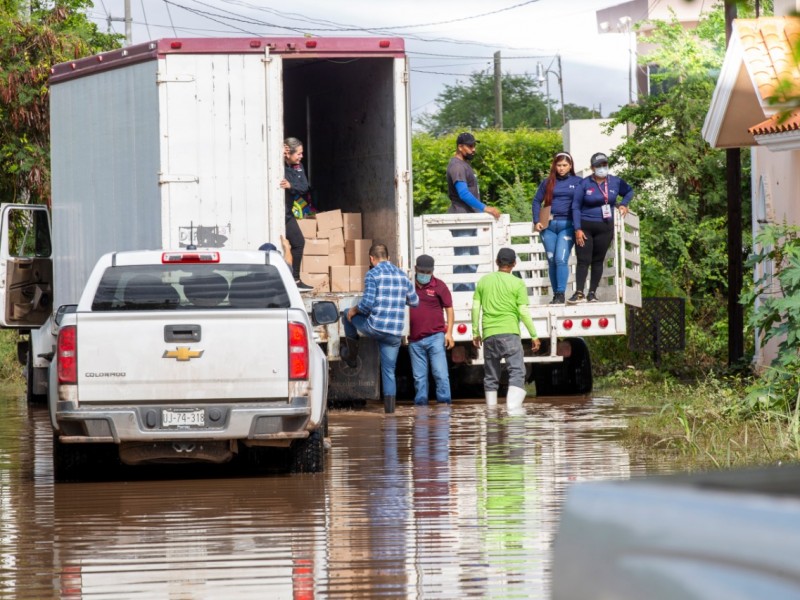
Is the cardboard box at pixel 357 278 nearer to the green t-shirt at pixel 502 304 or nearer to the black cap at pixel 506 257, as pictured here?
the green t-shirt at pixel 502 304

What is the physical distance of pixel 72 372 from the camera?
10.5 meters

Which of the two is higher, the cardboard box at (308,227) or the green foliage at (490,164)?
Result: the green foliage at (490,164)

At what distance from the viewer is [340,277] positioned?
17.8 meters

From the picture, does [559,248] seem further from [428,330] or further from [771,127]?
[771,127]

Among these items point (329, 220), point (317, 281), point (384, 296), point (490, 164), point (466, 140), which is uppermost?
point (490, 164)

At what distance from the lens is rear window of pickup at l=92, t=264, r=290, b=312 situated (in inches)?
434

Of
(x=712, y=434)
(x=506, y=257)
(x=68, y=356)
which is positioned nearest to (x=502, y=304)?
(x=506, y=257)

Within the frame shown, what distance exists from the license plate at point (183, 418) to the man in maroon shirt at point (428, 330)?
6.97 meters

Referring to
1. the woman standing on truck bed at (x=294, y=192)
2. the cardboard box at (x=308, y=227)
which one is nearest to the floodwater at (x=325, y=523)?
the woman standing on truck bed at (x=294, y=192)

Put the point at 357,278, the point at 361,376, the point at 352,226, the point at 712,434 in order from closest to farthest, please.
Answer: the point at 712,434, the point at 361,376, the point at 357,278, the point at 352,226

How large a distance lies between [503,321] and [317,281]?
2.26 meters

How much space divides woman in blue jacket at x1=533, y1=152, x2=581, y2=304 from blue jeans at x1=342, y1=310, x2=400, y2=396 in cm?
232

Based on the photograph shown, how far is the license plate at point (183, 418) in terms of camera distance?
10.6m

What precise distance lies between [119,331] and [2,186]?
20506 millimetres
